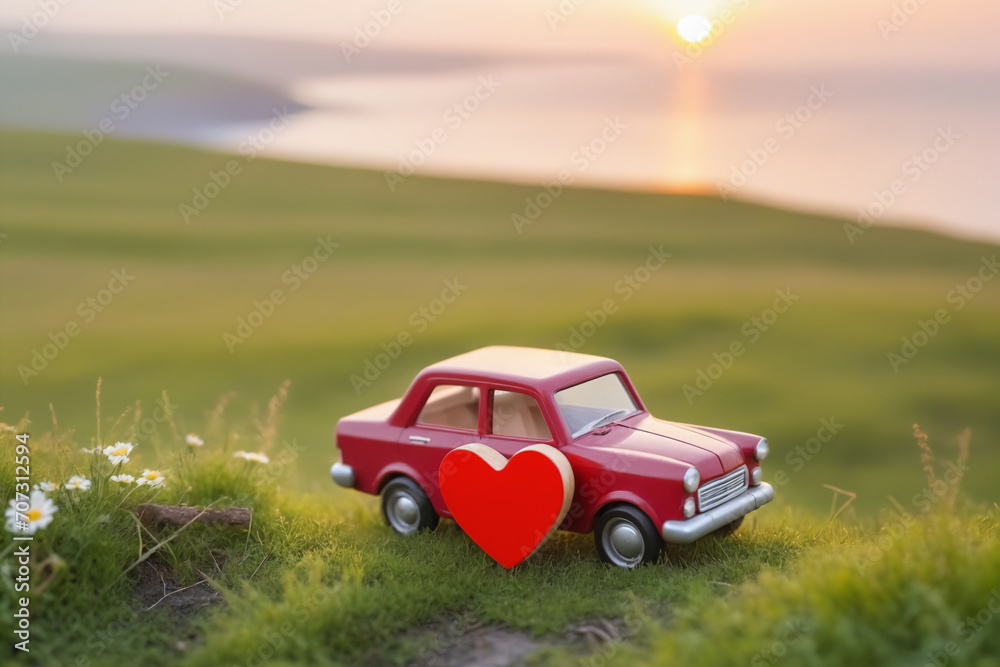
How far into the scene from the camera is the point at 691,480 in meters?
6.03

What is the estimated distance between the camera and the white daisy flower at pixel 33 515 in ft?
17.6

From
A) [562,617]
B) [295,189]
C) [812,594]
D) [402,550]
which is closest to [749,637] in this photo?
[812,594]

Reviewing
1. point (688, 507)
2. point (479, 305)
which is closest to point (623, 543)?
point (688, 507)

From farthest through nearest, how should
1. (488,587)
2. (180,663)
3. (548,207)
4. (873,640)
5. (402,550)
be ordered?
(548,207), (402,550), (488,587), (180,663), (873,640)

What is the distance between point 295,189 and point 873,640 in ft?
94.1

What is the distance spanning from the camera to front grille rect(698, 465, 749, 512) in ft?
20.6

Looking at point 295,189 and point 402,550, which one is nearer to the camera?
point 402,550

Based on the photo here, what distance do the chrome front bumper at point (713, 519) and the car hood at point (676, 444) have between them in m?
0.26

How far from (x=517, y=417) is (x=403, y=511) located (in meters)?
1.40

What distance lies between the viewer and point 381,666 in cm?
511

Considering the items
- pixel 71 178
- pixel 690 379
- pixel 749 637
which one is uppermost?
pixel 71 178

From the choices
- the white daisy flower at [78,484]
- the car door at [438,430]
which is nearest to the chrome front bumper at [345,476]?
the car door at [438,430]

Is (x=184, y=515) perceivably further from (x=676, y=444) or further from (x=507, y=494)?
(x=676, y=444)

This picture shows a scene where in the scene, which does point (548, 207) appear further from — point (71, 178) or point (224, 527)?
point (224, 527)
